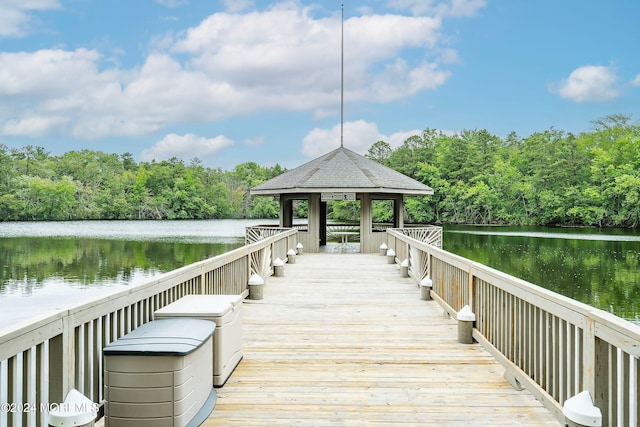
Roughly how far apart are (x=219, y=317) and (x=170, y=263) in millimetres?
20276

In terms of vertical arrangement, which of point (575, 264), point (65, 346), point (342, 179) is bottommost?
point (575, 264)

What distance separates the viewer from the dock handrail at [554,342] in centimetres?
241

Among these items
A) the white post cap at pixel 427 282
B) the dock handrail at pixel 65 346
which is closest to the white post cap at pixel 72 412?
the dock handrail at pixel 65 346

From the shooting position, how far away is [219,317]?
3562mm

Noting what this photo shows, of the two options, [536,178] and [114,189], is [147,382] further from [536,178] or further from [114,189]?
[114,189]

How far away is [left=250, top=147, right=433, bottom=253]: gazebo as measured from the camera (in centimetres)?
1547

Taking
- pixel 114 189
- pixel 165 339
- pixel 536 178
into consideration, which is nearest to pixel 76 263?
pixel 165 339

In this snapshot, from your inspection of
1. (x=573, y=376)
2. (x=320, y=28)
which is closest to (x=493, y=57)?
(x=320, y=28)

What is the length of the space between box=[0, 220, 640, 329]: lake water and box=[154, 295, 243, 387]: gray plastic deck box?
21.6 feet

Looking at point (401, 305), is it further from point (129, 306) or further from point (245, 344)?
point (129, 306)

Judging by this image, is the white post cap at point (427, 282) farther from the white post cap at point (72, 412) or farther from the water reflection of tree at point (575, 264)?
the water reflection of tree at point (575, 264)

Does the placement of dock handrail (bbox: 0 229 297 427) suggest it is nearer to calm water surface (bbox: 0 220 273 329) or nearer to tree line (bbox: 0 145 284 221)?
calm water surface (bbox: 0 220 273 329)

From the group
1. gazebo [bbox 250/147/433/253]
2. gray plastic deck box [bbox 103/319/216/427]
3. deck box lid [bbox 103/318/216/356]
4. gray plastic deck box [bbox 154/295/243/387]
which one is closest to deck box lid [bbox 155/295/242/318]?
gray plastic deck box [bbox 154/295/243/387]

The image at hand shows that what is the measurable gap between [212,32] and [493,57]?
32.6 metres
